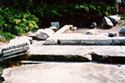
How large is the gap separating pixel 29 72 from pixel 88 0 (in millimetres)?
6682

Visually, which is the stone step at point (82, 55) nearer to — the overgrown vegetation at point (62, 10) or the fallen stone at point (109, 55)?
the fallen stone at point (109, 55)

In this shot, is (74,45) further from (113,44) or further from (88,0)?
(88,0)

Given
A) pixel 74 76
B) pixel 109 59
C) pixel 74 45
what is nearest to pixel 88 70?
pixel 74 76

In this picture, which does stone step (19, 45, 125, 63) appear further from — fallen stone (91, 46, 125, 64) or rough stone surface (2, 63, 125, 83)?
rough stone surface (2, 63, 125, 83)

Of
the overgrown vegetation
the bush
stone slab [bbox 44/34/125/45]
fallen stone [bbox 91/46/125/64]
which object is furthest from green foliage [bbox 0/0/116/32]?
fallen stone [bbox 91/46/125/64]

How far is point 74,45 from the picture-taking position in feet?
13.8

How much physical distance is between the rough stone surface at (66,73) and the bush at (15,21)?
3775 mm

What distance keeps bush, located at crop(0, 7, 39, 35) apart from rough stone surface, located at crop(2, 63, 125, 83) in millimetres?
3775

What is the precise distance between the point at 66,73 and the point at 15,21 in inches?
185

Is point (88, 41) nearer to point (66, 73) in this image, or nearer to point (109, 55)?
point (109, 55)

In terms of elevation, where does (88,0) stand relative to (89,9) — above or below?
above

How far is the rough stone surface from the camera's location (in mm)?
2555

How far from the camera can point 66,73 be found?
2799 mm

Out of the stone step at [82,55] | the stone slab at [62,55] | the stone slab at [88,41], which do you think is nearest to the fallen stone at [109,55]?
the stone step at [82,55]
